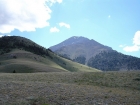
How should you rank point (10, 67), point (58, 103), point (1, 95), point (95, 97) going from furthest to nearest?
point (10, 67) < point (95, 97) < point (1, 95) < point (58, 103)

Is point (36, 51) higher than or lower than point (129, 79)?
higher

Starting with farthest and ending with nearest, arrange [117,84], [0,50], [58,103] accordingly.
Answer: [0,50], [117,84], [58,103]

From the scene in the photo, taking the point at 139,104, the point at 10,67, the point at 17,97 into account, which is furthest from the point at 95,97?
the point at 10,67

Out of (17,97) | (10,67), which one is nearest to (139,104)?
(17,97)

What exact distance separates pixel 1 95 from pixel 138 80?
87.8 ft

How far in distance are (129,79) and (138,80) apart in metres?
1.73

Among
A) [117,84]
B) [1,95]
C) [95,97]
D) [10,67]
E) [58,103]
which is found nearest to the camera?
[58,103]

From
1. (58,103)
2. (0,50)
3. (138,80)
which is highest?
(0,50)

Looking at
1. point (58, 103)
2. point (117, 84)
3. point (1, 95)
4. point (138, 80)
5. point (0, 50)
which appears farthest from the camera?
point (0, 50)

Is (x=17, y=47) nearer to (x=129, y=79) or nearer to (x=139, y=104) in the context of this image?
(x=129, y=79)

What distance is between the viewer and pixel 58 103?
742 inches

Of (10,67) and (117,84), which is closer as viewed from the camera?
(117,84)

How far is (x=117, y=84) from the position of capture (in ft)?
114

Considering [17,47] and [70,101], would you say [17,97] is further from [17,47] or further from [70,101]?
[17,47]
